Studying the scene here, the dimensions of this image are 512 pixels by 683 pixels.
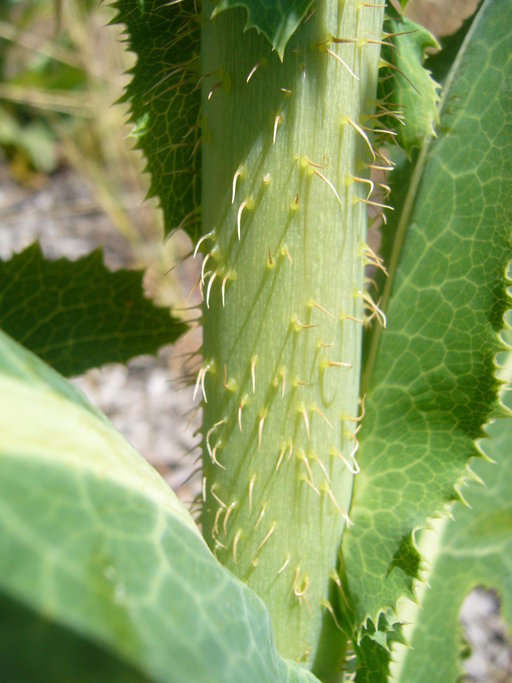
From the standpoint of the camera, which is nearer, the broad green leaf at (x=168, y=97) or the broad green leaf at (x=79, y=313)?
the broad green leaf at (x=168, y=97)

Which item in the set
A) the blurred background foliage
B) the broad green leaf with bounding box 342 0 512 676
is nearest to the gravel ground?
the blurred background foliage

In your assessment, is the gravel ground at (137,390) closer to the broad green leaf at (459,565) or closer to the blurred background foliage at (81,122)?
the blurred background foliage at (81,122)

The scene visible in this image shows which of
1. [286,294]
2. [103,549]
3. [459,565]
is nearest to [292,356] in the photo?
[286,294]

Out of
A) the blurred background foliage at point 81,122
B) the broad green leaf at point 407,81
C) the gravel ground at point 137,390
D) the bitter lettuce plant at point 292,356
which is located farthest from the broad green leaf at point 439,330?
the blurred background foliage at point 81,122

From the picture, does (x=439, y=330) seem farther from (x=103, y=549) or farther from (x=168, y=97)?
(x=103, y=549)

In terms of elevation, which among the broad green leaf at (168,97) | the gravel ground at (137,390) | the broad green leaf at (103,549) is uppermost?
the broad green leaf at (168,97)

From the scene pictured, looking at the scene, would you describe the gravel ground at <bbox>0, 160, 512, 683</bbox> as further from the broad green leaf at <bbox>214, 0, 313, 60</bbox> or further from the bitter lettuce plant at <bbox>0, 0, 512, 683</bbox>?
the broad green leaf at <bbox>214, 0, 313, 60</bbox>
